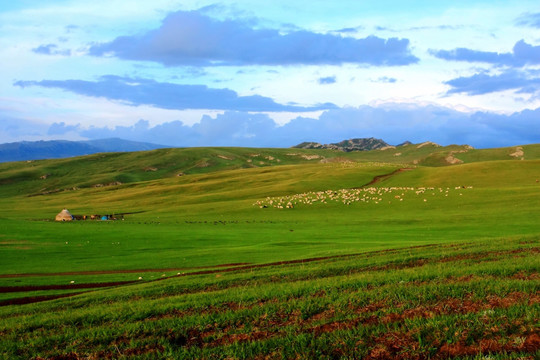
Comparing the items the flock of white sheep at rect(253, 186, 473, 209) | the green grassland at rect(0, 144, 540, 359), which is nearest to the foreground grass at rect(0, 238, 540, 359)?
the green grassland at rect(0, 144, 540, 359)

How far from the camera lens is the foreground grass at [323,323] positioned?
315 inches

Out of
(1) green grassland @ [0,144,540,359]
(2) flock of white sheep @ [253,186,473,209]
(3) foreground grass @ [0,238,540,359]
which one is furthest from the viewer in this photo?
(2) flock of white sheep @ [253,186,473,209]

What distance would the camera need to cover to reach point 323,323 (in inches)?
382

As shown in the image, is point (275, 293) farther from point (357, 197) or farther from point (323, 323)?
point (357, 197)

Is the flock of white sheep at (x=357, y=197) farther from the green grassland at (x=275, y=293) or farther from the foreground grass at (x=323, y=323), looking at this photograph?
the foreground grass at (x=323, y=323)

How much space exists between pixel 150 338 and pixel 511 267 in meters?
12.5

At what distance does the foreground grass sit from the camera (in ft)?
26.2

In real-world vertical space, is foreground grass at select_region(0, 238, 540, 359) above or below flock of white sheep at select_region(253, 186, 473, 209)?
above

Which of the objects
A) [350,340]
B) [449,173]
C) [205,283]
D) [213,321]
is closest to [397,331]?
[350,340]

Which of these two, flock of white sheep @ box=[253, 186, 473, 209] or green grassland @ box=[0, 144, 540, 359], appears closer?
green grassland @ box=[0, 144, 540, 359]

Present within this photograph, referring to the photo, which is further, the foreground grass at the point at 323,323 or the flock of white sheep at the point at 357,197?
the flock of white sheep at the point at 357,197

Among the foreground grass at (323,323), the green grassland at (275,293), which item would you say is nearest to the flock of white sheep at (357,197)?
the green grassland at (275,293)

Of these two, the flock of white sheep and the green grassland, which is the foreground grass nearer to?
the green grassland

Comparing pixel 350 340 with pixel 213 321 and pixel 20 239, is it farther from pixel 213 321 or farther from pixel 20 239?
pixel 20 239
